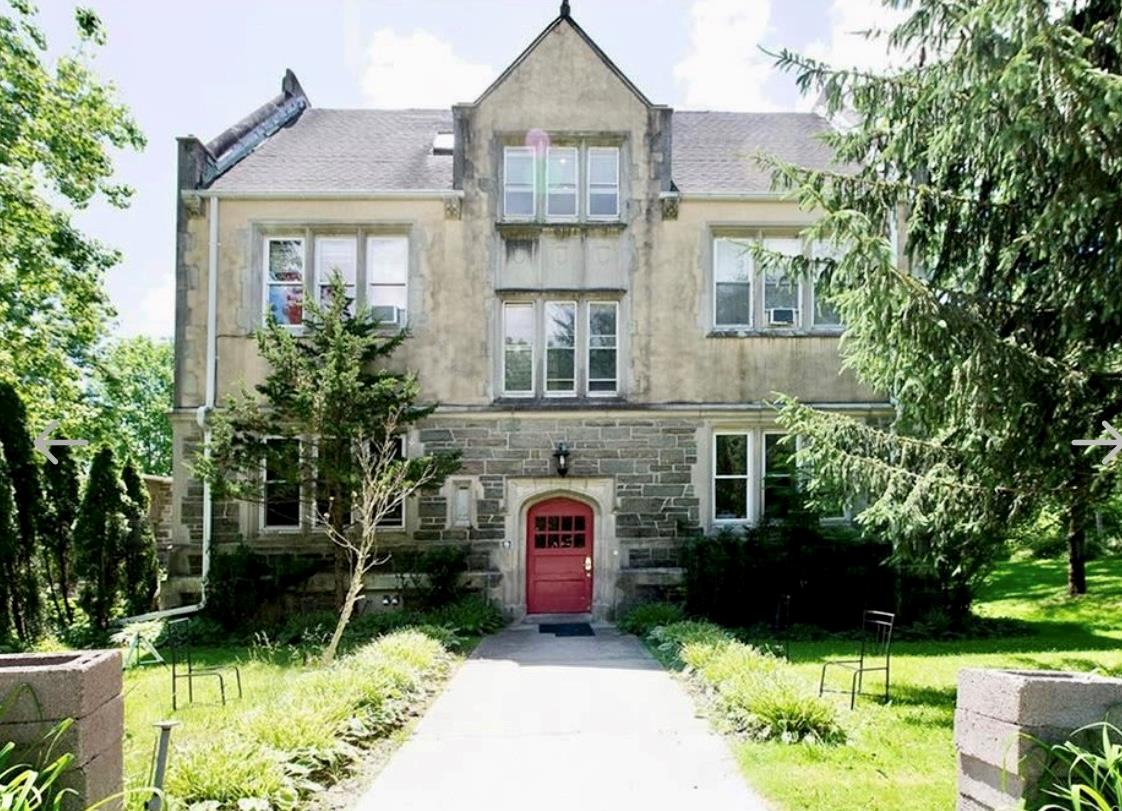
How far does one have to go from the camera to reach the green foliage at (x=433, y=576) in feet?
48.7

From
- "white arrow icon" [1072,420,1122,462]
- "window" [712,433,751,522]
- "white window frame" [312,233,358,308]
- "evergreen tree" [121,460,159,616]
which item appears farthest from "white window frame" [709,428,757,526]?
"evergreen tree" [121,460,159,616]

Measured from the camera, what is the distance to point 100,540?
574 inches

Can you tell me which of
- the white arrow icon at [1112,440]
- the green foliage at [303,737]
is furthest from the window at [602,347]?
the white arrow icon at [1112,440]

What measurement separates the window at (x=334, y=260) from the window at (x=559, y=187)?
362cm

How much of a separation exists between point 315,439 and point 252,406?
131cm

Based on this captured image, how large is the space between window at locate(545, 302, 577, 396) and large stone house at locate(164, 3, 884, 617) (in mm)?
36

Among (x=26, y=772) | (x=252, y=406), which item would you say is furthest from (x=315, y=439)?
(x=26, y=772)

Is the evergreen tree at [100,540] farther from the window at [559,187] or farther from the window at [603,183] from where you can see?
the window at [603,183]

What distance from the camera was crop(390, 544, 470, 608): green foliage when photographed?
1484 cm

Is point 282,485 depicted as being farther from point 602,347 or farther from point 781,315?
point 781,315

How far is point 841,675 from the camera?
10727 mm

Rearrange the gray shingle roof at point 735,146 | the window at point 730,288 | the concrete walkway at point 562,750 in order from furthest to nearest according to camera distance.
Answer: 1. the gray shingle roof at point 735,146
2. the window at point 730,288
3. the concrete walkway at point 562,750

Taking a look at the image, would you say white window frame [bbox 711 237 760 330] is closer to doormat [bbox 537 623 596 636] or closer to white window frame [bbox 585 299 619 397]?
white window frame [bbox 585 299 619 397]

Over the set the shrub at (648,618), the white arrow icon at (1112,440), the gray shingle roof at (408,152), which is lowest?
the shrub at (648,618)
